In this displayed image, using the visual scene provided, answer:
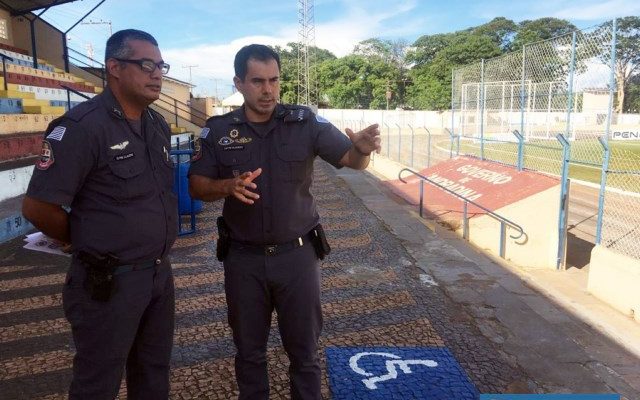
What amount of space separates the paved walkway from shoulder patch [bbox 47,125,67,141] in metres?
1.80

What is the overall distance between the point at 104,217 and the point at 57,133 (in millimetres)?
396

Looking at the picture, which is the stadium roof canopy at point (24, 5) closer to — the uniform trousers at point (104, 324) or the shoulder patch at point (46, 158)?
the shoulder patch at point (46, 158)

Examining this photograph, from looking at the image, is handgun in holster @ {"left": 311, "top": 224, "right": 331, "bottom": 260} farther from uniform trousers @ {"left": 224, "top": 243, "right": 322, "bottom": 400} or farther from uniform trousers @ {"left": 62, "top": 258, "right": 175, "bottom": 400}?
uniform trousers @ {"left": 62, "top": 258, "right": 175, "bottom": 400}

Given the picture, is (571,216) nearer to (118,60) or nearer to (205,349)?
(205,349)

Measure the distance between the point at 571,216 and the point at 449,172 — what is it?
3011 mm

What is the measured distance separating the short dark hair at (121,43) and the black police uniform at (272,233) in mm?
565

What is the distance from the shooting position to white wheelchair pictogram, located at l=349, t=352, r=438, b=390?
125 inches

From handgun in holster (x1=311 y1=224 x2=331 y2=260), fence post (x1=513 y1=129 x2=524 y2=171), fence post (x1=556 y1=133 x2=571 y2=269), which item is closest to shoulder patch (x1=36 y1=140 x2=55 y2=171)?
handgun in holster (x1=311 y1=224 x2=331 y2=260)

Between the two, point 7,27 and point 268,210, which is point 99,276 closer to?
point 268,210

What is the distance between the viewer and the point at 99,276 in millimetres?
2045

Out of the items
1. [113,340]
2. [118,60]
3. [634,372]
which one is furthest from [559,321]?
[118,60]

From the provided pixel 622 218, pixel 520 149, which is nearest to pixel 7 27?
pixel 520 149

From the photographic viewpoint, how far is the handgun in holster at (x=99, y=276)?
204 cm

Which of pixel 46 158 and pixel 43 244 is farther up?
pixel 46 158
